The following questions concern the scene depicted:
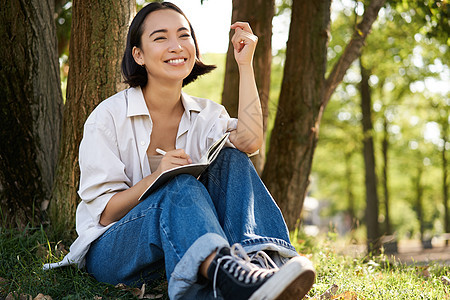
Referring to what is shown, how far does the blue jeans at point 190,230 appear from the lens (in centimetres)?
220

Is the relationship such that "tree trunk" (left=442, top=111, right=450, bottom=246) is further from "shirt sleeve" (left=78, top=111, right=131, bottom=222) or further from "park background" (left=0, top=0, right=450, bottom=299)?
"shirt sleeve" (left=78, top=111, right=131, bottom=222)

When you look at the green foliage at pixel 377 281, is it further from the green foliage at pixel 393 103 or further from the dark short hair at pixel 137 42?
the green foliage at pixel 393 103

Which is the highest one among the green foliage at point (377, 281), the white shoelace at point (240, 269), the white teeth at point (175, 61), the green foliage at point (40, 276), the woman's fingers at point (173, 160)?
the white teeth at point (175, 61)

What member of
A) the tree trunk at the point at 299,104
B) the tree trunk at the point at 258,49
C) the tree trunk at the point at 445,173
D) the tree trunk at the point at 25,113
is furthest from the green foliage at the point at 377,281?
the tree trunk at the point at 445,173

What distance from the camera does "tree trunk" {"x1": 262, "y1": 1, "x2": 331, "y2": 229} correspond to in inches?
203

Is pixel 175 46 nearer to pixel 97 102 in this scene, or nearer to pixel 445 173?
pixel 97 102

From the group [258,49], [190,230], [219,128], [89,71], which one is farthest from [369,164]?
[190,230]

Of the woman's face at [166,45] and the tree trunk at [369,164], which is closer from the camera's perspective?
the woman's face at [166,45]

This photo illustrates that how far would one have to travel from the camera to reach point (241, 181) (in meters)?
2.61

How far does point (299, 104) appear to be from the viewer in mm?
5156

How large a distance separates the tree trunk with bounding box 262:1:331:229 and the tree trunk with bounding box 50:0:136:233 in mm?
2051

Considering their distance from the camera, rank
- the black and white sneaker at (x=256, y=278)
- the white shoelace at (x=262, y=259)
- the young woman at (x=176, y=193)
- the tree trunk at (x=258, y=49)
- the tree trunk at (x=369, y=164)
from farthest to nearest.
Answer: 1. the tree trunk at (x=369, y=164)
2. the tree trunk at (x=258, y=49)
3. the white shoelace at (x=262, y=259)
4. the young woman at (x=176, y=193)
5. the black and white sneaker at (x=256, y=278)

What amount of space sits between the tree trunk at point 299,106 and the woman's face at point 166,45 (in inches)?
95.0

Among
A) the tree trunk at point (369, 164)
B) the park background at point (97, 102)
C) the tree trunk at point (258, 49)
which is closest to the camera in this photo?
the park background at point (97, 102)
